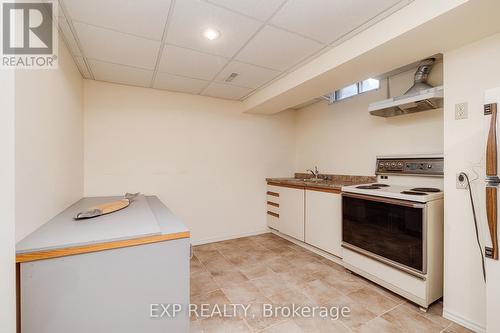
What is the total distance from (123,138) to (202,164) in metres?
1.06

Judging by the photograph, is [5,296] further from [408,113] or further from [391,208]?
[408,113]

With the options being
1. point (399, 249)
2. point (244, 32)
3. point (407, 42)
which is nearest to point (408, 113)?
point (407, 42)

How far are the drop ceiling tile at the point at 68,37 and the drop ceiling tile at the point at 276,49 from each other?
1322 millimetres

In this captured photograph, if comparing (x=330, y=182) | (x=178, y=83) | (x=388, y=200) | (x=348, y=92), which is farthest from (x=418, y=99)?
(x=178, y=83)

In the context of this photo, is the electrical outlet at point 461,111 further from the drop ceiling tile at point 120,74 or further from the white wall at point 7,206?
the drop ceiling tile at point 120,74

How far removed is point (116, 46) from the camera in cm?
195

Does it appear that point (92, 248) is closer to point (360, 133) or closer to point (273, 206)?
point (273, 206)

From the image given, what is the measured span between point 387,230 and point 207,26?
7.42 ft

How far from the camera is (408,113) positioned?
247cm

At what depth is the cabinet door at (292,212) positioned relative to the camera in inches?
123

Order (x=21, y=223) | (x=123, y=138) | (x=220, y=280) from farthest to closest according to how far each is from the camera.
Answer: (x=123, y=138) → (x=220, y=280) → (x=21, y=223)

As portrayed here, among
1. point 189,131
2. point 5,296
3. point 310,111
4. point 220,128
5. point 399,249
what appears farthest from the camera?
point 310,111

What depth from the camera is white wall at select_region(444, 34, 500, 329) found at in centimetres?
156

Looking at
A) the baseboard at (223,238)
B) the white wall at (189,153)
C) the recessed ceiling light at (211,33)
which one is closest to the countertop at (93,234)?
the white wall at (189,153)
